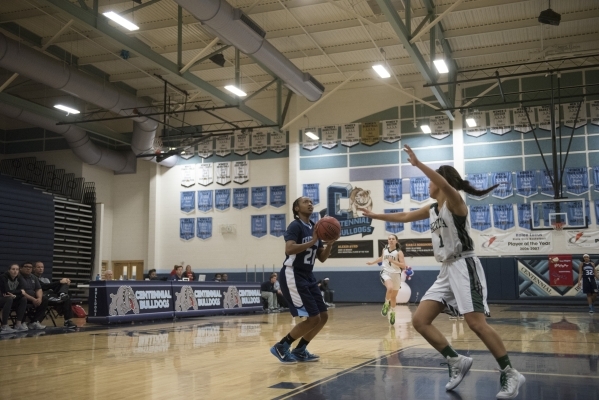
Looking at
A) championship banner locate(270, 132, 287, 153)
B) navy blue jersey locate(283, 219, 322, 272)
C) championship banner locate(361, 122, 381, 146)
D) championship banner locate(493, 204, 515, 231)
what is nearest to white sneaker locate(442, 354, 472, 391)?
navy blue jersey locate(283, 219, 322, 272)

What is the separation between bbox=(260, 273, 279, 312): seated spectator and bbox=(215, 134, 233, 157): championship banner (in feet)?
30.1

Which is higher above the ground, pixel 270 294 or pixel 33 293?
pixel 33 293

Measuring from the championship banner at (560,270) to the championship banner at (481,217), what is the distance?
2.52 metres

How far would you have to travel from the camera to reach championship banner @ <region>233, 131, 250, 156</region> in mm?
26337

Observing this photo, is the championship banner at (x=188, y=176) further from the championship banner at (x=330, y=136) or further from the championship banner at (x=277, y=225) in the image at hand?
the championship banner at (x=330, y=136)

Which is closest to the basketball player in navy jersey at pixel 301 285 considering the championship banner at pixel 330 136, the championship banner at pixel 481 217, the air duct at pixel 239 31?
the air duct at pixel 239 31

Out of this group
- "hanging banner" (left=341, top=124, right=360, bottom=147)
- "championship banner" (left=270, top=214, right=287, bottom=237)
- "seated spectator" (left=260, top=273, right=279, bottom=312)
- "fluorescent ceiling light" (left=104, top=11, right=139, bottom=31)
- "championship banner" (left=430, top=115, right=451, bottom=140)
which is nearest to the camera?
"fluorescent ceiling light" (left=104, top=11, right=139, bottom=31)

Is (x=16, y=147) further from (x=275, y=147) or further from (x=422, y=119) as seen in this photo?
(x=422, y=119)

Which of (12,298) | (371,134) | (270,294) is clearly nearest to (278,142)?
(371,134)

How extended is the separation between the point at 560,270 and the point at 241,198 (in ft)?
43.2

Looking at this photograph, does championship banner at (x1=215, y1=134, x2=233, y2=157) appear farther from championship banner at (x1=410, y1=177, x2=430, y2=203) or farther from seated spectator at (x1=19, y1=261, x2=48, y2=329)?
seated spectator at (x1=19, y1=261, x2=48, y2=329)

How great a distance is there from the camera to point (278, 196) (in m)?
25.5

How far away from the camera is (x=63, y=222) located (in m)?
24.3

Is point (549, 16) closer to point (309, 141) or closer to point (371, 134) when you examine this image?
point (371, 134)
